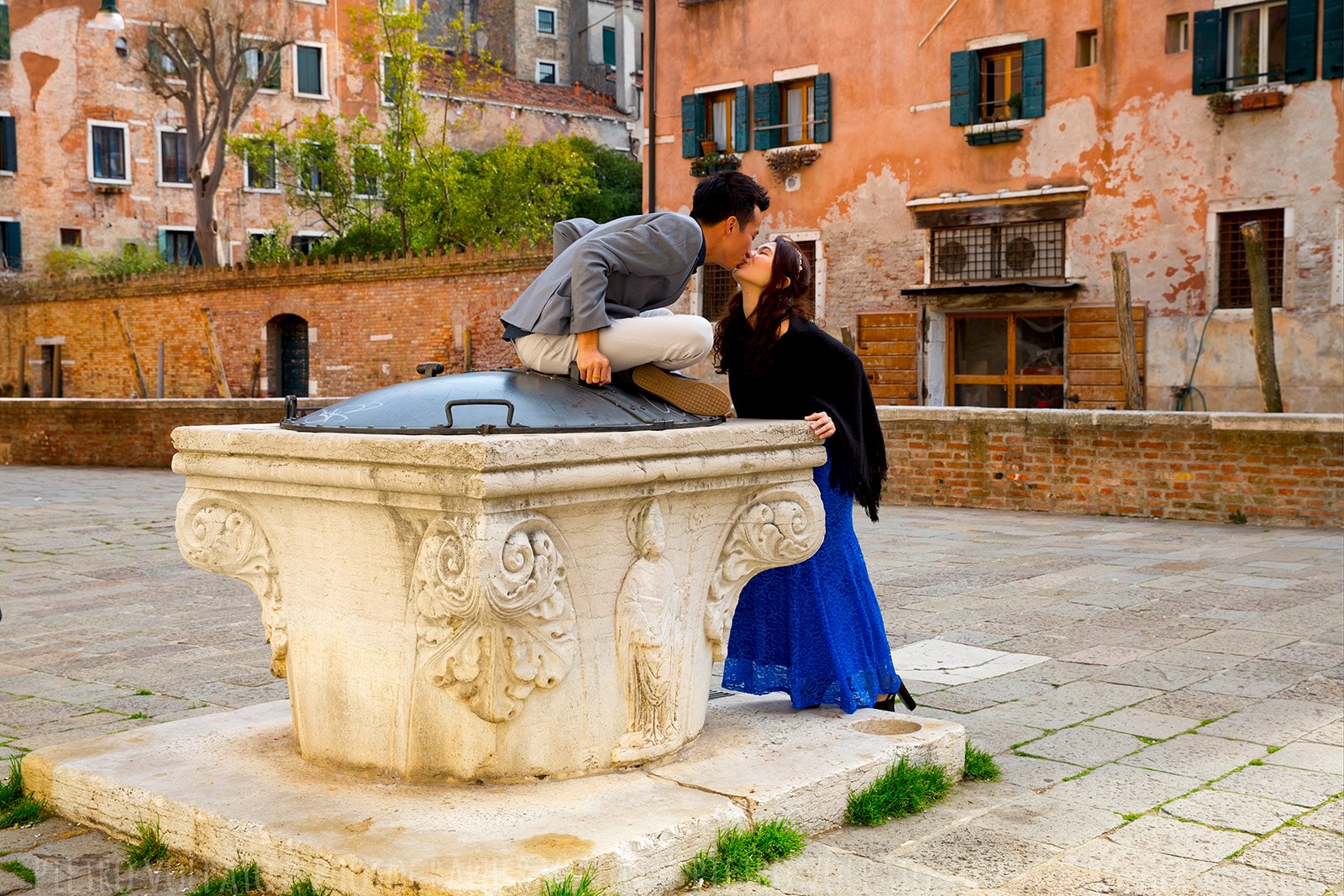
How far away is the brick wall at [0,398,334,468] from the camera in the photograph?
715 inches

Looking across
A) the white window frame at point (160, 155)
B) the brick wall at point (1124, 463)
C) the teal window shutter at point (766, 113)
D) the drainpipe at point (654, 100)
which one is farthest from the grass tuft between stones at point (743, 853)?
the white window frame at point (160, 155)

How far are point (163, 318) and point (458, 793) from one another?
29.3m

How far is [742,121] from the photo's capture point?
80.7 ft

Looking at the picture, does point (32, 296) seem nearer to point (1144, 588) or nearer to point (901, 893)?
point (1144, 588)

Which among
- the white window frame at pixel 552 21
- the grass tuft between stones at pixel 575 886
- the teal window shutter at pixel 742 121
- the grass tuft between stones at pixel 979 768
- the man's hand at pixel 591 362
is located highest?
the white window frame at pixel 552 21

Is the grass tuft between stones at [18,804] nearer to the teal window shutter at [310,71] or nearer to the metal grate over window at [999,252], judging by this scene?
the metal grate over window at [999,252]

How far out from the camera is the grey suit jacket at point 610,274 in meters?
3.63

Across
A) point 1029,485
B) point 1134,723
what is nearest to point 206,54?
point 1029,485

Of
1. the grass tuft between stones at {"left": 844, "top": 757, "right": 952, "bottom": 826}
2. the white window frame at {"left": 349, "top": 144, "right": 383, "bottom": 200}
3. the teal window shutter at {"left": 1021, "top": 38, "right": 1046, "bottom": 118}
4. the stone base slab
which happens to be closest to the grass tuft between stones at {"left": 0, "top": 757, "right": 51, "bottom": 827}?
the stone base slab

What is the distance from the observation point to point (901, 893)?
3131 millimetres

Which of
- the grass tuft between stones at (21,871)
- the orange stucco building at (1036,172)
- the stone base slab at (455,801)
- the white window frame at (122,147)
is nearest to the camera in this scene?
the stone base slab at (455,801)

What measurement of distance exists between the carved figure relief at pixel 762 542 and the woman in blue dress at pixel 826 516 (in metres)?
0.31

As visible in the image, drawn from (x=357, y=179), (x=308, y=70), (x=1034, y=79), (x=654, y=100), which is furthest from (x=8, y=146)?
(x=1034, y=79)

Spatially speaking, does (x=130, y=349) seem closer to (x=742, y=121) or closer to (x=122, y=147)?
(x=122, y=147)
